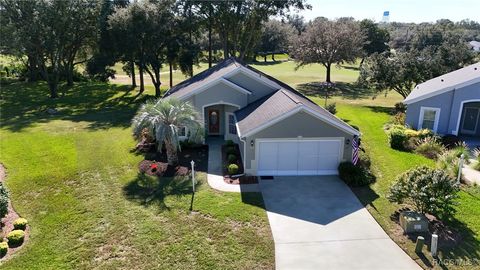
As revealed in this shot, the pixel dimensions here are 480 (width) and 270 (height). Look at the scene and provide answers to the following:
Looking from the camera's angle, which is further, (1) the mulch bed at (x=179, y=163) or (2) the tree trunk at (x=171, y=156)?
(2) the tree trunk at (x=171, y=156)

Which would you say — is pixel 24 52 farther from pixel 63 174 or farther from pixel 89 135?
pixel 63 174

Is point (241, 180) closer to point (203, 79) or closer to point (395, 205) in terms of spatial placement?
point (395, 205)

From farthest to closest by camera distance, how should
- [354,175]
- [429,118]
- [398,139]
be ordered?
[429,118]
[398,139]
[354,175]

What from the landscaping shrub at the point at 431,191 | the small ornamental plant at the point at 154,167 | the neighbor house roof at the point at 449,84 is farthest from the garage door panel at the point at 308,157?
the neighbor house roof at the point at 449,84

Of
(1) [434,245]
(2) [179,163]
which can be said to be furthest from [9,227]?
(1) [434,245]

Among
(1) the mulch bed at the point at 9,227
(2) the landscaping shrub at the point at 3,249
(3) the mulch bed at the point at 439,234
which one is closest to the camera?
(2) the landscaping shrub at the point at 3,249

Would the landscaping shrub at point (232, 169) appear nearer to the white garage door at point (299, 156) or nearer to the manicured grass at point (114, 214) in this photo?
the white garage door at point (299, 156)

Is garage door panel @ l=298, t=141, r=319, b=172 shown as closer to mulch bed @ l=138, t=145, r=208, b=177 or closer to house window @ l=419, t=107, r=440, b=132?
mulch bed @ l=138, t=145, r=208, b=177
